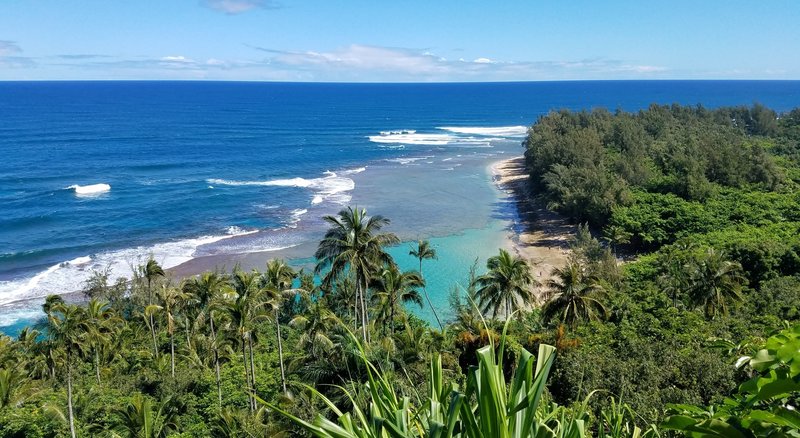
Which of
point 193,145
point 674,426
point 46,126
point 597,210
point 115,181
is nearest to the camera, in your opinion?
point 674,426

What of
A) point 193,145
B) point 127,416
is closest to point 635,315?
point 127,416

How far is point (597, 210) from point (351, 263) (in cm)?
3702

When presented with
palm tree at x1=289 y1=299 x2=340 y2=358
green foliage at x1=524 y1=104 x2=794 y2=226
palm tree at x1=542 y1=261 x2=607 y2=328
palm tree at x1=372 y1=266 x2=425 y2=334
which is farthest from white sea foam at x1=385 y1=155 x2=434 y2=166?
palm tree at x1=542 y1=261 x2=607 y2=328

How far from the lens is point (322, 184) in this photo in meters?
80.4

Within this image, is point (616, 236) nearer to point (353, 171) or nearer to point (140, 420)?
point (140, 420)

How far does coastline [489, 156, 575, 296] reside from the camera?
5057cm

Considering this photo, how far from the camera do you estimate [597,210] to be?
5759cm

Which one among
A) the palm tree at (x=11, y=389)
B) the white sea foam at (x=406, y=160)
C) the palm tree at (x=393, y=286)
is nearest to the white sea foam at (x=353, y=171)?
the white sea foam at (x=406, y=160)

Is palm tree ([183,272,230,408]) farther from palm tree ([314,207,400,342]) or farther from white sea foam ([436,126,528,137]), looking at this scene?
white sea foam ([436,126,528,137])

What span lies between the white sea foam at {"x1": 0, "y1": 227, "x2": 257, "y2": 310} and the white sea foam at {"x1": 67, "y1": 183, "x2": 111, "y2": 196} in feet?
71.1

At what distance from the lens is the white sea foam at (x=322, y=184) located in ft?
242

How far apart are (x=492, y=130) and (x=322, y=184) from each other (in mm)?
77731

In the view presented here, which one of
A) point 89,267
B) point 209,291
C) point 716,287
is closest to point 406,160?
point 89,267

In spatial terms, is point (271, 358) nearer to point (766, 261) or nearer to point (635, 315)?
point (635, 315)
